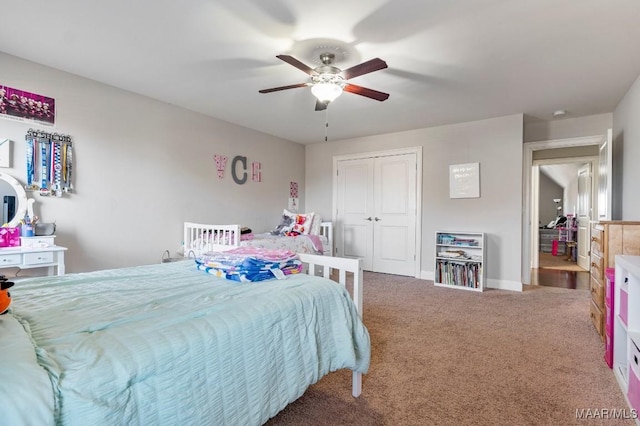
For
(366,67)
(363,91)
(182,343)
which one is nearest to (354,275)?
(182,343)

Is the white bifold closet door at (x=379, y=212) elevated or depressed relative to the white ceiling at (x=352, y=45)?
depressed

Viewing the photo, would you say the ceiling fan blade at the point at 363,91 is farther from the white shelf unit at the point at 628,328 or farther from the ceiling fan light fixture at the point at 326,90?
the white shelf unit at the point at 628,328

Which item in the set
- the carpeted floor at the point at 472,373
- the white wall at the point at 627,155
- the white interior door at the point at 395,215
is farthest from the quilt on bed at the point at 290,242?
the white wall at the point at 627,155

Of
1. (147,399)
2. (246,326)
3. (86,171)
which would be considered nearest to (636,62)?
(246,326)

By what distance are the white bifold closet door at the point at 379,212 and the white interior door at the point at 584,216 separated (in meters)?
3.35

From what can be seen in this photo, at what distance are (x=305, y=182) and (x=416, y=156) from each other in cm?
208

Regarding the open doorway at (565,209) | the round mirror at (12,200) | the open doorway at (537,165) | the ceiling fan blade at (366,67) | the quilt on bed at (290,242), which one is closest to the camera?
the ceiling fan blade at (366,67)

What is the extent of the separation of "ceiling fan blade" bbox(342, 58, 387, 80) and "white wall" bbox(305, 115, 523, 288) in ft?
9.06

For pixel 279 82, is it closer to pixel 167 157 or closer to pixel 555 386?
pixel 167 157

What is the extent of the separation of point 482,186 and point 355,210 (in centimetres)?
197

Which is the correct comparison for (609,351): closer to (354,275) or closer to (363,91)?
(354,275)

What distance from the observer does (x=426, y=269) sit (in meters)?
4.77

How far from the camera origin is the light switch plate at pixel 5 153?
2.58 m

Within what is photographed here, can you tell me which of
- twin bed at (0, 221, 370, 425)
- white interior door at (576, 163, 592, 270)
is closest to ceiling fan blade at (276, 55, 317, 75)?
twin bed at (0, 221, 370, 425)
